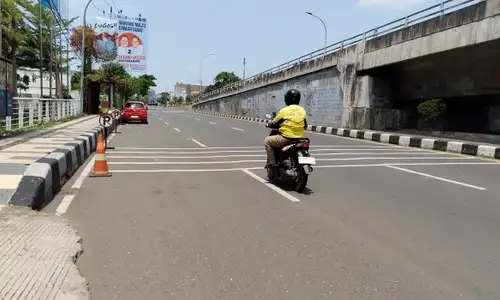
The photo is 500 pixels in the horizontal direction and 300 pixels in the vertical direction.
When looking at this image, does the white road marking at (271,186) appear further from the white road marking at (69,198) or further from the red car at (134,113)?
the red car at (134,113)

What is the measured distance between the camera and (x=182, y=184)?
771 cm

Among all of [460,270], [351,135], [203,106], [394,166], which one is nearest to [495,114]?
[351,135]

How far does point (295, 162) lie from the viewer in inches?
288

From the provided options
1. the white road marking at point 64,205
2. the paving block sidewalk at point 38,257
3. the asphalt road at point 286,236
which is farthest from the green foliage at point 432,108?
the paving block sidewalk at point 38,257

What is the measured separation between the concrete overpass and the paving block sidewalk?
1424cm

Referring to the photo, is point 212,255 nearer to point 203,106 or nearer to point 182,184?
point 182,184

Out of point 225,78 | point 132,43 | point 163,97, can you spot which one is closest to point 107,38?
point 132,43

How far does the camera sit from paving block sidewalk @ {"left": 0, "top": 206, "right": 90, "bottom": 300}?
10.5ft

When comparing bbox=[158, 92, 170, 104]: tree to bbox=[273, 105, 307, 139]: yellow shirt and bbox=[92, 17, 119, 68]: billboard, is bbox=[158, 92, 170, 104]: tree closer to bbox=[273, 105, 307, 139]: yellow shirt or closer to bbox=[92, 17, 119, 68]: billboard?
bbox=[92, 17, 119, 68]: billboard

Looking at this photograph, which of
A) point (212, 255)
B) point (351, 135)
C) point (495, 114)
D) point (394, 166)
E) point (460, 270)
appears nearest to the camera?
point (460, 270)

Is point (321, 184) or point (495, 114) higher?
point (495, 114)

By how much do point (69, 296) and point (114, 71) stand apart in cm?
4987

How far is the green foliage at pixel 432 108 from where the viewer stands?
19.6 meters

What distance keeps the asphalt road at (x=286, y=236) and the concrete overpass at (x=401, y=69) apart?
8.95m
